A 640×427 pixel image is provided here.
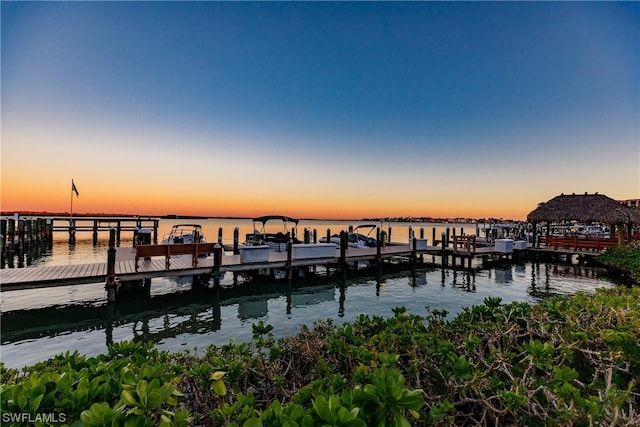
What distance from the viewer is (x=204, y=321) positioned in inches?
393

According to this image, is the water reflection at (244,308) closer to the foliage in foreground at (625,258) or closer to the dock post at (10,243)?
the foliage in foreground at (625,258)

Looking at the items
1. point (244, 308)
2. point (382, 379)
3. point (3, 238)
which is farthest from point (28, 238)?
point (382, 379)

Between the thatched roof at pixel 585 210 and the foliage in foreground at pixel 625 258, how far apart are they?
6.31 ft

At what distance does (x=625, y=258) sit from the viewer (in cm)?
1709

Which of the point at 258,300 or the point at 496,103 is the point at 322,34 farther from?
the point at 258,300

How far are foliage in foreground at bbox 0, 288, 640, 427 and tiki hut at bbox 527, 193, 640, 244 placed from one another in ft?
75.1

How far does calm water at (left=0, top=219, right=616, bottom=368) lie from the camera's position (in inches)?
328

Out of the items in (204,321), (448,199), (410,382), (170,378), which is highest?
(448,199)

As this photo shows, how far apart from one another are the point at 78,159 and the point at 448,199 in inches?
1209

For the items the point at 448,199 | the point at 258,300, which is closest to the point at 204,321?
the point at 258,300

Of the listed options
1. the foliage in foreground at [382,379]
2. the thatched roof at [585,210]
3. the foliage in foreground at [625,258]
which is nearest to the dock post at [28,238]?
the foliage in foreground at [382,379]

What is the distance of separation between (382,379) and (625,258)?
23.0 m

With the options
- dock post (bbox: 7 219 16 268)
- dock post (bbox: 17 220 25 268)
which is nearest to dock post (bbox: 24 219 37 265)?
dock post (bbox: 17 220 25 268)

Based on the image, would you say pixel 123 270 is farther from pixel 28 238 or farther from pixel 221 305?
pixel 28 238
